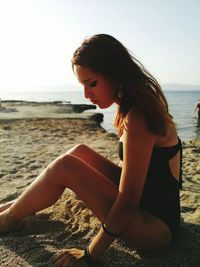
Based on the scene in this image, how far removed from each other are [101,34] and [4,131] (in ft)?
26.8

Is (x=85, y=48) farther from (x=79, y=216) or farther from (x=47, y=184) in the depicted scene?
(x=79, y=216)

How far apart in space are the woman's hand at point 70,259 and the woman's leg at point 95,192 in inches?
11.2

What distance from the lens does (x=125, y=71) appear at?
2295 millimetres

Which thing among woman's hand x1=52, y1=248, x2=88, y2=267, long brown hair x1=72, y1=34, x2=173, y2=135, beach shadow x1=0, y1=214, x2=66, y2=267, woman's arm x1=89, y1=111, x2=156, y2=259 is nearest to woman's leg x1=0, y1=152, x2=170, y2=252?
woman's arm x1=89, y1=111, x2=156, y2=259

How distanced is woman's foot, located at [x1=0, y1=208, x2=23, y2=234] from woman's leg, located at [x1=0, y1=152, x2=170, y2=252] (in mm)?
373

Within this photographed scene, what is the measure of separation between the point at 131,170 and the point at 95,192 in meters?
Result: 0.34

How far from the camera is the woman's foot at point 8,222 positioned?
2.84 meters

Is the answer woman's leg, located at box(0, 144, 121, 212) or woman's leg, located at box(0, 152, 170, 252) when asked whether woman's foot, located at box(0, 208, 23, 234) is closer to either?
woman's leg, located at box(0, 144, 121, 212)

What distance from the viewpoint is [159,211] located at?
2.49 metres

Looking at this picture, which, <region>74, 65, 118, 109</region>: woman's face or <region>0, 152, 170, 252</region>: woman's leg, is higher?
<region>74, 65, 118, 109</region>: woman's face

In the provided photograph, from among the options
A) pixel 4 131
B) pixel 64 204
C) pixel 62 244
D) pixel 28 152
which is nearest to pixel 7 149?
pixel 28 152

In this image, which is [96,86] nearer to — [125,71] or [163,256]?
[125,71]

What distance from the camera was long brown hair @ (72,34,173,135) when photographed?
88.7 inches

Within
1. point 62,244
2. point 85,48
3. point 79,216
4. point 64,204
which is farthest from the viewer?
point 64,204
